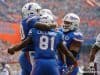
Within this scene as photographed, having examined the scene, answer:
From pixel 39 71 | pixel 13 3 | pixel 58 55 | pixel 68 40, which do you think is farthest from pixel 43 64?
pixel 13 3

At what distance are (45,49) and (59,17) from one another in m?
15.1

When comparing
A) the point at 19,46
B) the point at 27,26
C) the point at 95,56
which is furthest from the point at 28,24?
the point at 95,56

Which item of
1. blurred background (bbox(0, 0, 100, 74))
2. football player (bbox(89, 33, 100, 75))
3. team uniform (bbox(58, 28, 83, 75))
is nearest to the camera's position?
team uniform (bbox(58, 28, 83, 75))

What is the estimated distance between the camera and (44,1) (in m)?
20.7

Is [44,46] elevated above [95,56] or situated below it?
above

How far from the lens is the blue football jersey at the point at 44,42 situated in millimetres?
4662

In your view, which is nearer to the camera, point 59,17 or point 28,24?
point 28,24

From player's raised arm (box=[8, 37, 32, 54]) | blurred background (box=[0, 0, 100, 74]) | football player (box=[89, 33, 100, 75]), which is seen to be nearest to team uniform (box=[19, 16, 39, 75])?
player's raised arm (box=[8, 37, 32, 54])

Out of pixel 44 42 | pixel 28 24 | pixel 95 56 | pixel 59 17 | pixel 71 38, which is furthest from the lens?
pixel 59 17

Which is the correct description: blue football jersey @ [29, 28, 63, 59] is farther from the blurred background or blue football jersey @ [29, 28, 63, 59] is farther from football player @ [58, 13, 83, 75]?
the blurred background

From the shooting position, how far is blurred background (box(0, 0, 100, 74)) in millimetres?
17047

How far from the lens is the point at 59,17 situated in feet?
64.8

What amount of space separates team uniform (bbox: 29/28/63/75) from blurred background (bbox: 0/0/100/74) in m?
10.8

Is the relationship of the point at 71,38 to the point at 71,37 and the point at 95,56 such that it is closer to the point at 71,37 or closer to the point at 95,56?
the point at 71,37
